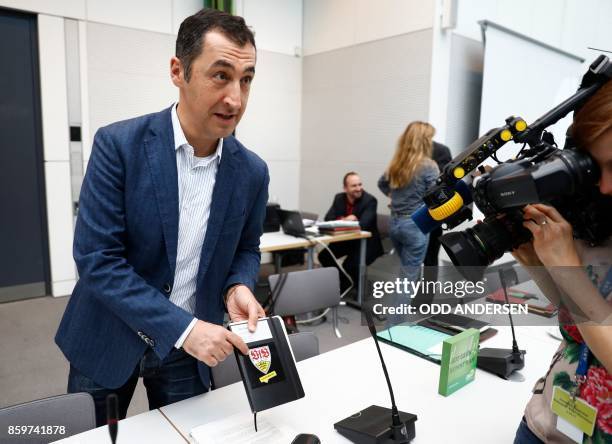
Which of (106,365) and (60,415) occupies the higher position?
(106,365)

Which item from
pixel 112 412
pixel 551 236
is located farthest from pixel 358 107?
pixel 112 412

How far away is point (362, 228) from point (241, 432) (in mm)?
3357

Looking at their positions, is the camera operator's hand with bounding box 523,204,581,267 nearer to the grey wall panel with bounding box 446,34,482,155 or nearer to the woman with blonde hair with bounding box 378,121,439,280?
the woman with blonde hair with bounding box 378,121,439,280

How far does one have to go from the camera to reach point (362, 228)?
170 inches

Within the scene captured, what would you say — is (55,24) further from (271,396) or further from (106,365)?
(271,396)

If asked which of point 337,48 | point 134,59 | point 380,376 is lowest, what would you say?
point 380,376

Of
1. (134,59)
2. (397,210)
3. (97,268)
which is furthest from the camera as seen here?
(134,59)

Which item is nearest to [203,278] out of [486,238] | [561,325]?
[486,238]

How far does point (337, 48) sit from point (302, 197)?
6.36 feet

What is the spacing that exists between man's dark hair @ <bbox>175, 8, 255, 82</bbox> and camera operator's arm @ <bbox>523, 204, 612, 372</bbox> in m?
0.75

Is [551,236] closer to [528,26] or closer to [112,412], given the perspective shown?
[112,412]

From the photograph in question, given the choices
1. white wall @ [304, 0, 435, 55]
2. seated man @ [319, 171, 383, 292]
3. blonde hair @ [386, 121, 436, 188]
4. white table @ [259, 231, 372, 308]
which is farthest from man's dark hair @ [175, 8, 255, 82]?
white wall @ [304, 0, 435, 55]

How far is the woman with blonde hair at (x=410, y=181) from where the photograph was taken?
3488 millimetres

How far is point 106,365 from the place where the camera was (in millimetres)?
1199
